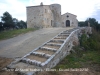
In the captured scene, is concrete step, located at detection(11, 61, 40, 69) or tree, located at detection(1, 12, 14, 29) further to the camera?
tree, located at detection(1, 12, 14, 29)

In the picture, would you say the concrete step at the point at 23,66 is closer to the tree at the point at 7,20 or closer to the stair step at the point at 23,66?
the stair step at the point at 23,66

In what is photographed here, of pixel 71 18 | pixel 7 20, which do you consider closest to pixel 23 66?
pixel 71 18

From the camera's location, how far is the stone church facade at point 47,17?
22.9 m

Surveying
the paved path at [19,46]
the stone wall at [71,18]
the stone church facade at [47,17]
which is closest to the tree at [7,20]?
the stone church facade at [47,17]

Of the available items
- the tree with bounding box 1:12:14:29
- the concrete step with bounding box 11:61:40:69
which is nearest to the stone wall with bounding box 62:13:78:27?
the tree with bounding box 1:12:14:29

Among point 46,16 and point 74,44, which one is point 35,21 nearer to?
point 46,16

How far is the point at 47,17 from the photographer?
2445 cm

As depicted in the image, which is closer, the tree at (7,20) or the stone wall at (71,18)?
the tree at (7,20)

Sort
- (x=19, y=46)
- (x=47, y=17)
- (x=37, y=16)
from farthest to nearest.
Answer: (x=47, y=17), (x=37, y=16), (x=19, y=46)

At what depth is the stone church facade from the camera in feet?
75.3

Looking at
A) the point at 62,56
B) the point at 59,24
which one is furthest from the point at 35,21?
the point at 62,56

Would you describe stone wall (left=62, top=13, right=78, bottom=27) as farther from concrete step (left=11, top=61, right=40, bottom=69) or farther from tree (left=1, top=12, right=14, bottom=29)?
concrete step (left=11, top=61, right=40, bottom=69)

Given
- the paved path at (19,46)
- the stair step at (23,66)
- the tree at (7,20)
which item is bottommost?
the stair step at (23,66)

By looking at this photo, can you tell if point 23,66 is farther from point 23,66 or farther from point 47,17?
point 47,17
